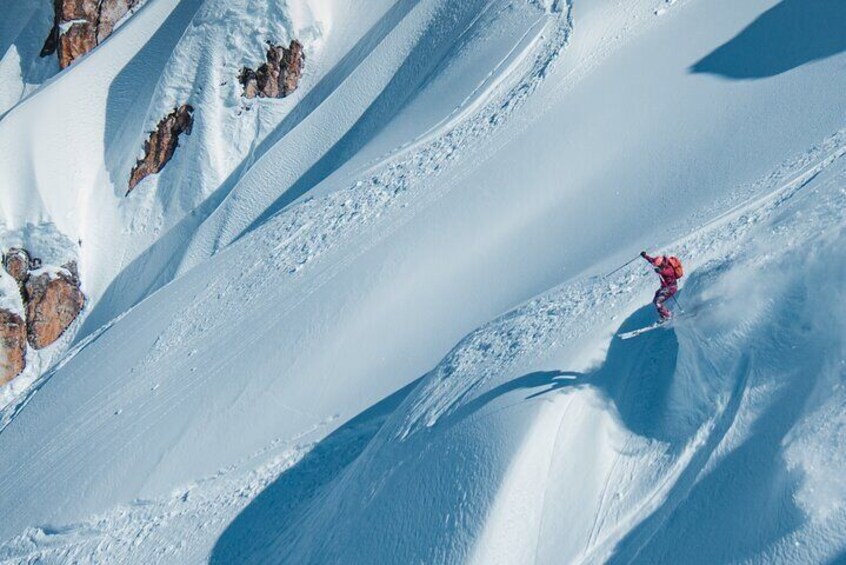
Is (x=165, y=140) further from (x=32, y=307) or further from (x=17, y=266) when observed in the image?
(x=32, y=307)

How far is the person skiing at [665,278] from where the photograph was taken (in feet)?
35.1

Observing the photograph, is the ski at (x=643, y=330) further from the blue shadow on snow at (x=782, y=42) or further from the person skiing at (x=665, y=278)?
the blue shadow on snow at (x=782, y=42)

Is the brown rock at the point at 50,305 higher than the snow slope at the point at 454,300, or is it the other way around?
the brown rock at the point at 50,305

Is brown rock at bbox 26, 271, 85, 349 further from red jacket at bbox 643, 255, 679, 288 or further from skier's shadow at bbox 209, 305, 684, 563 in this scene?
red jacket at bbox 643, 255, 679, 288

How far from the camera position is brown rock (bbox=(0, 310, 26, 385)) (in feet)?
83.7

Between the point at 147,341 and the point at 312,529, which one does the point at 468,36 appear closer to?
the point at 147,341

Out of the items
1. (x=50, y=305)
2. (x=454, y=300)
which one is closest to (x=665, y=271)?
(x=454, y=300)

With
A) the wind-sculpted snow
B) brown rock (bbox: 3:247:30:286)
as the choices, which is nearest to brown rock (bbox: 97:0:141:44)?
brown rock (bbox: 3:247:30:286)

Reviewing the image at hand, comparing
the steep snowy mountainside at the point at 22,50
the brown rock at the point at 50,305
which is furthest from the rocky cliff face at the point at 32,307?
the steep snowy mountainside at the point at 22,50

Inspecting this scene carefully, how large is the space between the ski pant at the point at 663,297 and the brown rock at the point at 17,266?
2091 cm

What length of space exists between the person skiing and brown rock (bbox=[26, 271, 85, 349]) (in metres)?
19.7

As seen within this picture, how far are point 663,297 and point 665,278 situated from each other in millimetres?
327

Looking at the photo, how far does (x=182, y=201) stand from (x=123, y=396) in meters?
10.2

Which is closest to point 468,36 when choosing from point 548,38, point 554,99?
point 548,38
